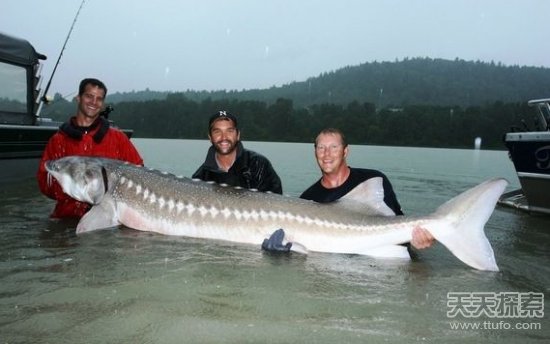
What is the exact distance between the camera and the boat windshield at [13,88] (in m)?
8.78

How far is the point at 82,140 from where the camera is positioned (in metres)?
5.33

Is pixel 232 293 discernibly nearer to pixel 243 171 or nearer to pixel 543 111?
pixel 243 171

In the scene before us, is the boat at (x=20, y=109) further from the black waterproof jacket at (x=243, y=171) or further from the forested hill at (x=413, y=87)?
the forested hill at (x=413, y=87)

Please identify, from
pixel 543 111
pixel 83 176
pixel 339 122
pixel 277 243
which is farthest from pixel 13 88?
pixel 339 122

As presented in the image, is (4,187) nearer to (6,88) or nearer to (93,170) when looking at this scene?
(6,88)

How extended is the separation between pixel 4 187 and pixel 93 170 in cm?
498

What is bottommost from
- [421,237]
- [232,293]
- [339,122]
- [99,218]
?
[232,293]

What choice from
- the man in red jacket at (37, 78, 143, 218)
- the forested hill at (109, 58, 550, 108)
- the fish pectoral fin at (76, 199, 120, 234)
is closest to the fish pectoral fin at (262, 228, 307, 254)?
the fish pectoral fin at (76, 199, 120, 234)

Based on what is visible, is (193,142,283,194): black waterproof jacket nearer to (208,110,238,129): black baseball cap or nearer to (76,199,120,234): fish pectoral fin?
(208,110,238,129): black baseball cap

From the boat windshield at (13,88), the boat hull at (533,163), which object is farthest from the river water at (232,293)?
the boat windshield at (13,88)

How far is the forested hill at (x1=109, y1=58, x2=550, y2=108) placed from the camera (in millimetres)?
126812

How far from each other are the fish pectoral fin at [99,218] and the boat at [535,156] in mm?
6550

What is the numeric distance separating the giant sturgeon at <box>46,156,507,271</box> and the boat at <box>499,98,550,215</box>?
16.1 ft

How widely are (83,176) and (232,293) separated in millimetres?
2544
